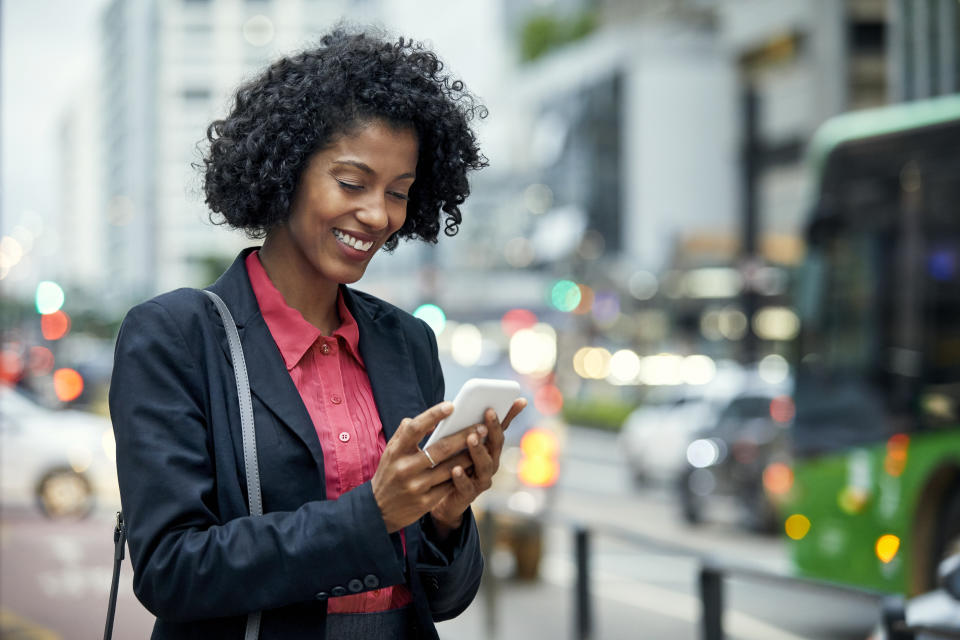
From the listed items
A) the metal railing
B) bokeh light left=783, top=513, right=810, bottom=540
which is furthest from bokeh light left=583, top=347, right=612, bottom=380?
the metal railing

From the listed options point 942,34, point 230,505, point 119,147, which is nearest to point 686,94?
point 942,34

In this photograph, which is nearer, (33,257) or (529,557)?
(529,557)

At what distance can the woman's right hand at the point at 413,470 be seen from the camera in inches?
66.3

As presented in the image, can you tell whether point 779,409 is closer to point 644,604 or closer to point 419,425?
point 644,604

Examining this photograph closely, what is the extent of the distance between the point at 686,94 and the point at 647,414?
96.6 ft

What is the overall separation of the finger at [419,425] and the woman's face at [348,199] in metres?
0.38

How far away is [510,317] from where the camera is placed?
42.3 meters

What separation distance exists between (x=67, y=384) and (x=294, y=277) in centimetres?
794

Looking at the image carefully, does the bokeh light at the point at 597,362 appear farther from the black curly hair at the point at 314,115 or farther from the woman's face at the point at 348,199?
the woman's face at the point at 348,199

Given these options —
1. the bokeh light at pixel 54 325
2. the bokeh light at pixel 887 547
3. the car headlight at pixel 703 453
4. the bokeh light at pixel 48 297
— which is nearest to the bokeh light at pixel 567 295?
the car headlight at pixel 703 453

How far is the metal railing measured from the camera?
3387mm

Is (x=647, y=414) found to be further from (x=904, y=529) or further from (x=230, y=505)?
(x=230, y=505)

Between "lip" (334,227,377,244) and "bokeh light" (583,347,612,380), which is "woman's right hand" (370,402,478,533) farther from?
"bokeh light" (583,347,612,380)

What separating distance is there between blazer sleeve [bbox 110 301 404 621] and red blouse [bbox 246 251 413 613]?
0.52 ft
